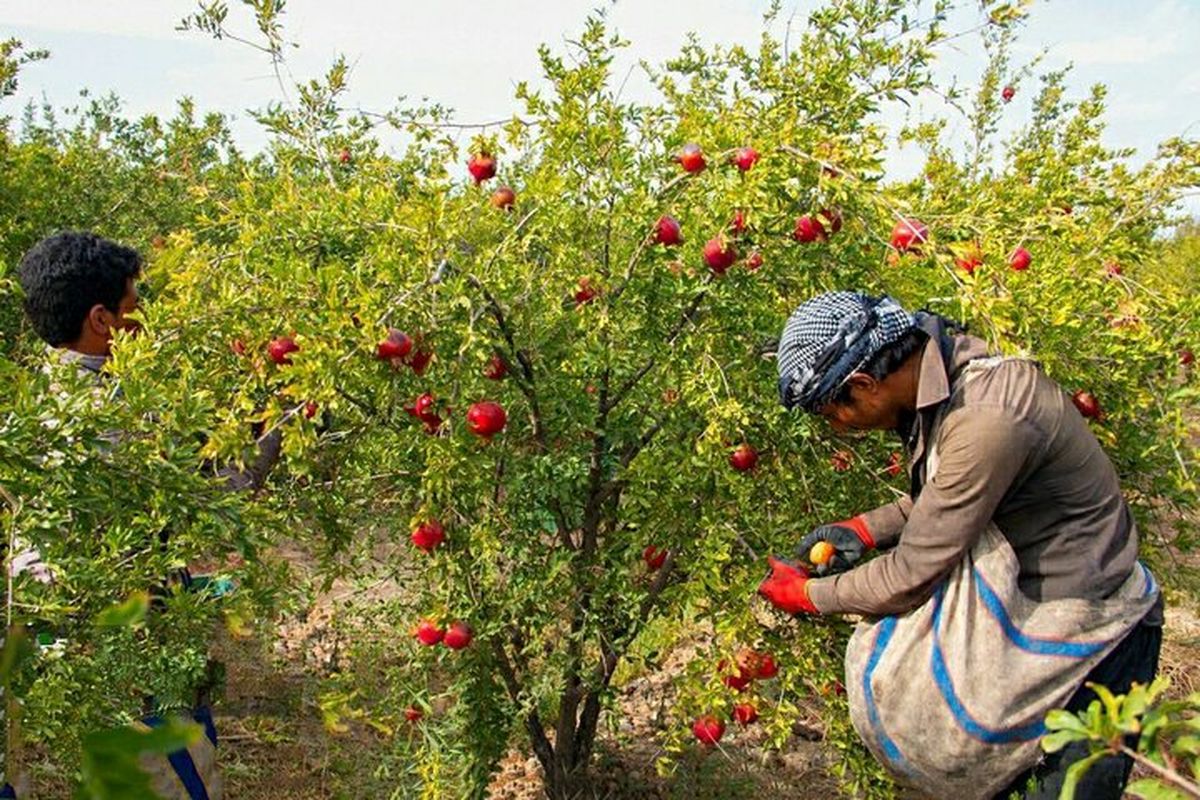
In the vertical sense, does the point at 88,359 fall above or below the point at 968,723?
above

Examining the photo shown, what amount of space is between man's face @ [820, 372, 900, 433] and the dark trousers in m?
0.56

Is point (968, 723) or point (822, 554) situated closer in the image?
point (968, 723)

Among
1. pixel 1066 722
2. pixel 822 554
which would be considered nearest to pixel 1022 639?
pixel 822 554

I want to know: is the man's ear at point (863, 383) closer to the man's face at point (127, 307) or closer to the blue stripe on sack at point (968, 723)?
the blue stripe on sack at point (968, 723)

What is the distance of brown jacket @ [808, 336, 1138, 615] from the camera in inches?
64.7

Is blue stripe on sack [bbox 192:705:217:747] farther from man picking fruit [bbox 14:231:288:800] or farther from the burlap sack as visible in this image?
the burlap sack

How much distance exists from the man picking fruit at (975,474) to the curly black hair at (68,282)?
4.75 ft

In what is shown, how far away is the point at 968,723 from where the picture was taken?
1694 millimetres

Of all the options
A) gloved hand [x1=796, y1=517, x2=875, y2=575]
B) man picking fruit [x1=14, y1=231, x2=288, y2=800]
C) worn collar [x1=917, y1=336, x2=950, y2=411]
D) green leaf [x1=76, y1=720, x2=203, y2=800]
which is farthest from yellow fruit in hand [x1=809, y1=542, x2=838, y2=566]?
green leaf [x1=76, y1=720, x2=203, y2=800]

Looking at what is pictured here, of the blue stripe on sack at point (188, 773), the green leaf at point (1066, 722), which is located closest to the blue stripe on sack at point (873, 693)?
the green leaf at point (1066, 722)

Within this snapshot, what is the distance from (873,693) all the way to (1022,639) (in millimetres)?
277

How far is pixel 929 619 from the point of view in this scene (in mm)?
1748

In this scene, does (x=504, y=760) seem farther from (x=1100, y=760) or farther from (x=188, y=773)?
(x=1100, y=760)

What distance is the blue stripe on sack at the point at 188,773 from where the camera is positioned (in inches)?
82.2
